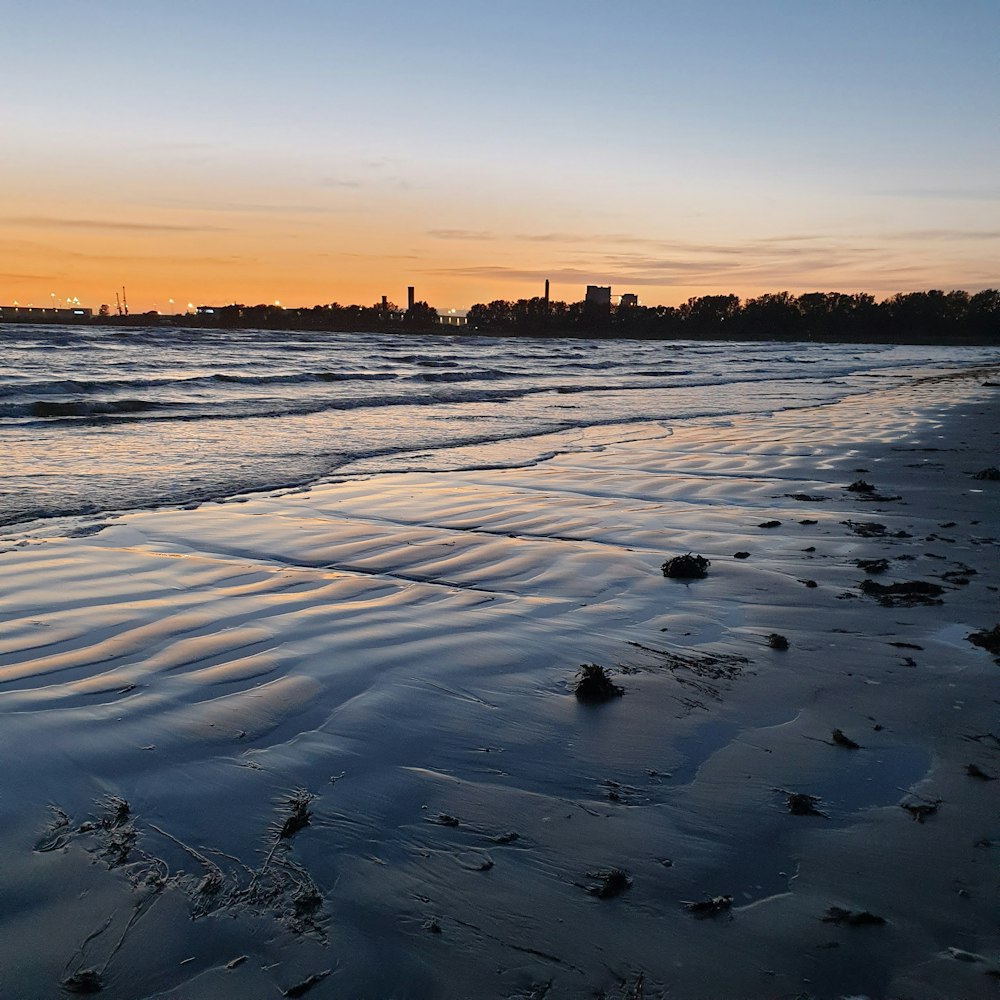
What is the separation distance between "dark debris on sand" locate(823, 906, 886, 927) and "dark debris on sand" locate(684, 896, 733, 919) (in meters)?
0.21

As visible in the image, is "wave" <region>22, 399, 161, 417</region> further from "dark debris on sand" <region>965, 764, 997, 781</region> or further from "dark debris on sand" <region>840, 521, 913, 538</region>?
"dark debris on sand" <region>965, 764, 997, 781</region>

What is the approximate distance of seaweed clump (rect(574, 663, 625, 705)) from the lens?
292 centimetres

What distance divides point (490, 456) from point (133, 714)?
689 cm

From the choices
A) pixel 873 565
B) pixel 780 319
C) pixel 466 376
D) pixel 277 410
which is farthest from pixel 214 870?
pixel 780 319

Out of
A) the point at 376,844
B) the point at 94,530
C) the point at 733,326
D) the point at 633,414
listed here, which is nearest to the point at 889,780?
the point at 376,844

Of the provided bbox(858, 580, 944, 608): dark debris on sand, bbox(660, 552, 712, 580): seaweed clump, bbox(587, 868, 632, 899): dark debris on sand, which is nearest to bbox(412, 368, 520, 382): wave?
bbox(660, 552, 712, 580): seaweed clump

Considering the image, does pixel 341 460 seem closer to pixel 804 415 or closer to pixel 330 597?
pixel 330 597

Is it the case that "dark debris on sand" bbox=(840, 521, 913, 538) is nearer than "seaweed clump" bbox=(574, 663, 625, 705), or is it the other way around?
"seaweed clump" bbox=(574, 663, 625, 705)

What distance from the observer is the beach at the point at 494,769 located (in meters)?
1.69

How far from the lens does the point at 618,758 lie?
2523mm

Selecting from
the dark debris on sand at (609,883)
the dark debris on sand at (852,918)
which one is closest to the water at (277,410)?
the dark debris on sand at (609,883)

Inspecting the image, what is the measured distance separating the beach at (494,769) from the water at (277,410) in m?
2.47

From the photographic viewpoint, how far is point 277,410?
14.0 meters

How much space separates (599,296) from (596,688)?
115 meters
